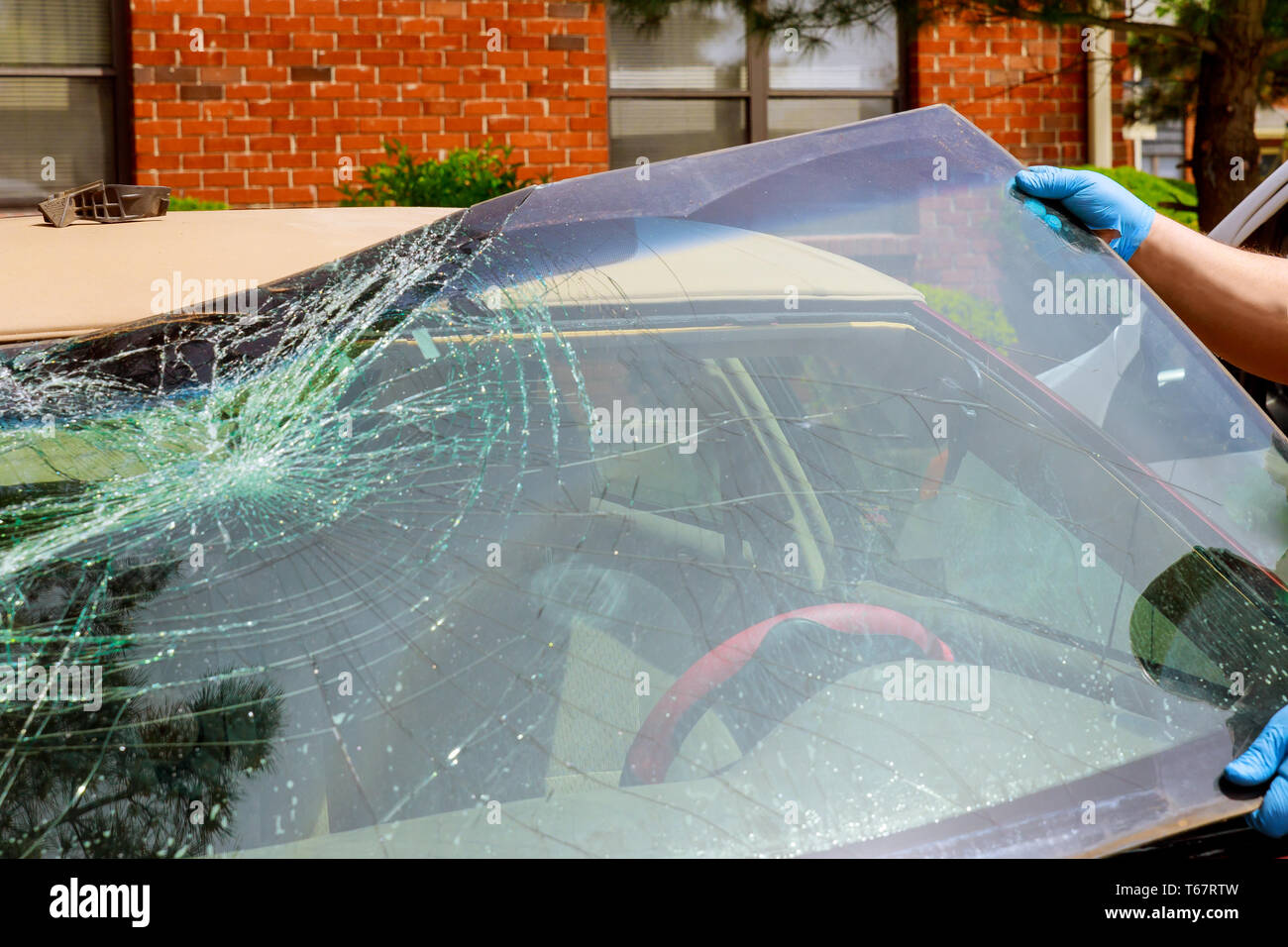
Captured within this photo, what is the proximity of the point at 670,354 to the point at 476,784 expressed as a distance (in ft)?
2.19

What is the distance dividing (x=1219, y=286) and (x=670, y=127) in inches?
240

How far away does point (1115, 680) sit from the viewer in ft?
4.74

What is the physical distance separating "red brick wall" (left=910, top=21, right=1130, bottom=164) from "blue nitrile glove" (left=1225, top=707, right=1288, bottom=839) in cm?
715

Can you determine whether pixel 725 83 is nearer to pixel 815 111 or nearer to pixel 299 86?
pixel 815 111

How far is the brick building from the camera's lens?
22.3ft

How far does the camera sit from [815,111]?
8.15m

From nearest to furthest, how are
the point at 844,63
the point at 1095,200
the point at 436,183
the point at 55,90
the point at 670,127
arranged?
the point at 1095,200 → the point at 436,183 → the point at 55,90 → the point at 670,127 → the point at 844,63

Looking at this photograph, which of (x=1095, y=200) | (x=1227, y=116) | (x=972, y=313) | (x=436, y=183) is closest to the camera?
(x=972, y=313)

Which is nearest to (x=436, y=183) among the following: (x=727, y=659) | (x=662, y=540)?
(x=662, y=540)

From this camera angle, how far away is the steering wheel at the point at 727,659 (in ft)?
4.11

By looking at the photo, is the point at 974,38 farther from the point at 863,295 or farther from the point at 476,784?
the point at 476,784

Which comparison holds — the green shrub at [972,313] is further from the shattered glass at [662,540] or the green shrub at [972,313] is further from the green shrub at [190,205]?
the green shrub at [190,205]

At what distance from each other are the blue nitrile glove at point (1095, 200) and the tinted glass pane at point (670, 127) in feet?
19.1
